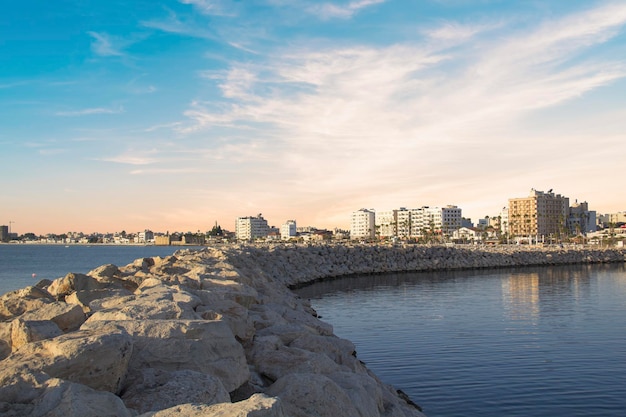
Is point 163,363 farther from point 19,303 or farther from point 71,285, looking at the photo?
point 71,285

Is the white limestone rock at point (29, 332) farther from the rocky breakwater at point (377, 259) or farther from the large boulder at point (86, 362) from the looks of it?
the rocky breakwater at point (377, 259)

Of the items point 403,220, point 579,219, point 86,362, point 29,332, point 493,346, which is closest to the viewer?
point 86,362

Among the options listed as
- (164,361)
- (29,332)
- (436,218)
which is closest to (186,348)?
(164,361)

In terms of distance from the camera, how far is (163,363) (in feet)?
17.7

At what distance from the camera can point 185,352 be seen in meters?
5.57

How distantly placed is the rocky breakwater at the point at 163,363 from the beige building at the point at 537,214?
139998 mm

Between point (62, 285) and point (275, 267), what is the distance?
25.2 meters

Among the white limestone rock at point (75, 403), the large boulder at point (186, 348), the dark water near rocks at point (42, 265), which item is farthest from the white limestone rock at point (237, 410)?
the dark water near rocks at point (42, 265)

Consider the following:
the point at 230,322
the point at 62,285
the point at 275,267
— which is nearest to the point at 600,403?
the point at 230,322

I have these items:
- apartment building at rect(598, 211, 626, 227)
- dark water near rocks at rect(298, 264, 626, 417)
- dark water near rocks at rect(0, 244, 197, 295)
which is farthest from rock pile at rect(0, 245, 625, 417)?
apartment building at rect(598, 211, 626, 227)

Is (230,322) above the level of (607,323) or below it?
above

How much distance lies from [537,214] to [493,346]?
135330mm

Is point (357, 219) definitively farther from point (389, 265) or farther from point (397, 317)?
point (397, 317)

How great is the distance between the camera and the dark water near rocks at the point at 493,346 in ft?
34.8
